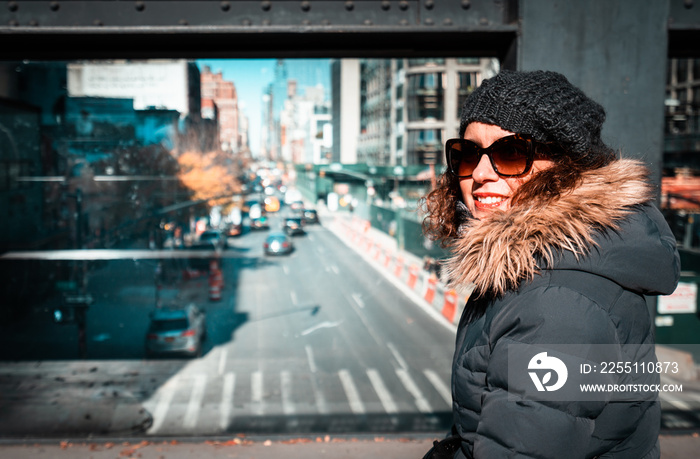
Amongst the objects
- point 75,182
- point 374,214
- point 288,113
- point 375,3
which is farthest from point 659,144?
point 288,113

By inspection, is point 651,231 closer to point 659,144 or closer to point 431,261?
point 659,144

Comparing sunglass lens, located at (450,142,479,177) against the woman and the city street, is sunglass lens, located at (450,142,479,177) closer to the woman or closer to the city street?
the woman

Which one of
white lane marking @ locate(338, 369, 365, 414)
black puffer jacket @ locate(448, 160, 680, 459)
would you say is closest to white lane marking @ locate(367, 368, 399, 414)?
white lane marking @ locate(338, 369, 365, 414)

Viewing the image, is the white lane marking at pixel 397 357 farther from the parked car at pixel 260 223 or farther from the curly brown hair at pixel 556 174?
the curly brown hair at pixel 556 174

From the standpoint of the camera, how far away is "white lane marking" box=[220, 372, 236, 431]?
6.73 metres

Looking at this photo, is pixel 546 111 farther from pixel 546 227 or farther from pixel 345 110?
pixel 345 110

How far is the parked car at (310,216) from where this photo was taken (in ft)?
26.1

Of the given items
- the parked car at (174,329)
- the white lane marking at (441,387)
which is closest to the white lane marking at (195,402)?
the parked car at (174,329)

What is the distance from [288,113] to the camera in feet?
49.0

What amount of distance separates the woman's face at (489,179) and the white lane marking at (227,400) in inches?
235

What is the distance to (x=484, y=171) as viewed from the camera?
1585 millimetres

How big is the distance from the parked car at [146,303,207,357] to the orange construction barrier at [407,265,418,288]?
3215 mm

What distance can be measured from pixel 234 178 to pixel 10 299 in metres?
3.19

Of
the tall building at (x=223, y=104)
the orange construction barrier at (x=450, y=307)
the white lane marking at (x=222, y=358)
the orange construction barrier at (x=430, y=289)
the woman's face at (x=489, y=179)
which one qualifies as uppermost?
the tall building at (x=223, y=104)
